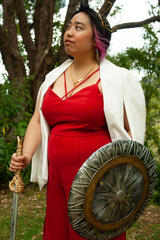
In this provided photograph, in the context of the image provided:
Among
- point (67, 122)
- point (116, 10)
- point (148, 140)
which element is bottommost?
point (148, 140)

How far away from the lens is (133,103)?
6.09 ft

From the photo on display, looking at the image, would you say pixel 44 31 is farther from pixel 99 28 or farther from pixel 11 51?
pixel 99 28

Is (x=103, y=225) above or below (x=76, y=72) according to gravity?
below

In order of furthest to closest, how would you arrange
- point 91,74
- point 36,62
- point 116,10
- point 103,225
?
point 116,10 < point 36,62 < point 91,74 < point 103,225

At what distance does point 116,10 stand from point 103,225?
5756mm

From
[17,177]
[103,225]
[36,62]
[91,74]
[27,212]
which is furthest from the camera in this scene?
[36,62]

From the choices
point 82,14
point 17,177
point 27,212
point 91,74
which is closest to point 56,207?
point 17,177

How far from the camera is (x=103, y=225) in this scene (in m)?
1.63

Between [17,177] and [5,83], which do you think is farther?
[5,83]

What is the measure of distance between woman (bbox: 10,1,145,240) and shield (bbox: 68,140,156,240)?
238 mm

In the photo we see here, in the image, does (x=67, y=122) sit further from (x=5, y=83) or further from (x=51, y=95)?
(x=5, y=83)

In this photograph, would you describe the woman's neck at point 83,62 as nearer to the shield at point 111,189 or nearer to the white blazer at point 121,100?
the white blazer at point 121,100

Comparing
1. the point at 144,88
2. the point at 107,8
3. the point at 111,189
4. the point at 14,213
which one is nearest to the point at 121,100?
the point at 111,189

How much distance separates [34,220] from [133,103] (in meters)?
2.97
